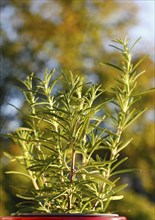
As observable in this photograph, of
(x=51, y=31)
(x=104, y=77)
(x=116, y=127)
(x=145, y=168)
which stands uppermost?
(x=51, y=31)

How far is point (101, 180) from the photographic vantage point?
706 millimetres

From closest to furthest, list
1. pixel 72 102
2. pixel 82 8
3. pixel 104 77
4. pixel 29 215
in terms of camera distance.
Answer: pixel 29 215 < pixel 72 102 < pixel 104 77 < pixel 82 8

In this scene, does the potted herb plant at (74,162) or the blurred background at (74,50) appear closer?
the potted herb plant at (74,162)

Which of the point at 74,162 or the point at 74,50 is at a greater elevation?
the point at 74,50

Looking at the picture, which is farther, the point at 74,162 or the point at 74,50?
the point at 74,50

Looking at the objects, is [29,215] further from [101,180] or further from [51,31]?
[51,31]

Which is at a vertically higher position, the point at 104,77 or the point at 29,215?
the point at 104,77

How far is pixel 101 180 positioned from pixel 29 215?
0.35 ft

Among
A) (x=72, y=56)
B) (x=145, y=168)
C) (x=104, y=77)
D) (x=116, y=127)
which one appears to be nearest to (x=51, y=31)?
(x=72, y=56)

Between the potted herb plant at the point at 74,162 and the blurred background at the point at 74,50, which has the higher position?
the blurred background at the point at 74,50

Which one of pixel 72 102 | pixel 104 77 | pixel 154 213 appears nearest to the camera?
Answer: pixel 72 102

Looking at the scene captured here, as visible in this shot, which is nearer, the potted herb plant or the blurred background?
the potted herb plant

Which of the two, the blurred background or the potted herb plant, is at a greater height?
the blurred background

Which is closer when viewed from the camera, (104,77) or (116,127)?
(116,127)
